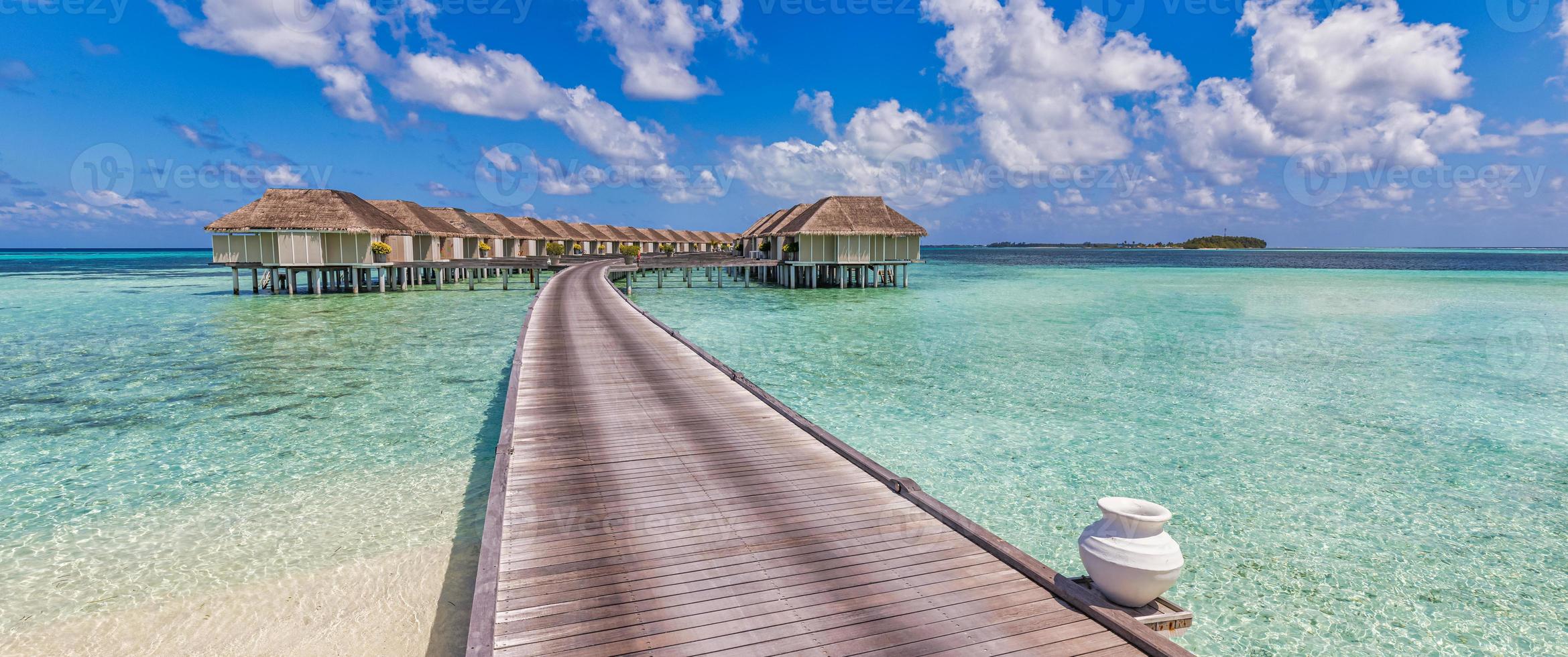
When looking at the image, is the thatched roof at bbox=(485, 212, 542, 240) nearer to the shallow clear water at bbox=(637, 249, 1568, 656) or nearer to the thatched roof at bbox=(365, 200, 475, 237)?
the thatched roof at bbox=(365, 200, 475, 237)

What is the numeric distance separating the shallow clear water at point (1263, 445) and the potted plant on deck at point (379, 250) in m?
20.3

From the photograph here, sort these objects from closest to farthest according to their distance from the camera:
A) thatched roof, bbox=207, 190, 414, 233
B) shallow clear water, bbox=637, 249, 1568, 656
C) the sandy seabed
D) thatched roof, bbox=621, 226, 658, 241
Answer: the sandy seabed, shallow clear water, bbox=637, 249, 1568, 656, thatched roof, bbox=207, 190, 414, 233, thatched roof, bbox=621, 226, 658, 241

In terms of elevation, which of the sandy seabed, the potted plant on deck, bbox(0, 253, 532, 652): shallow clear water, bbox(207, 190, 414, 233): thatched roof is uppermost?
bbox(207, 190, 414, 233): thatched roof

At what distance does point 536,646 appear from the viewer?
4.27 meters

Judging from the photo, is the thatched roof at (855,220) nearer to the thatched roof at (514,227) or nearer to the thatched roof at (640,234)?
the thatched roof at (514,227)

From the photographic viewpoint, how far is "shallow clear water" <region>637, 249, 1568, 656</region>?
6.43 metres

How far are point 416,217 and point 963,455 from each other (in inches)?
1792

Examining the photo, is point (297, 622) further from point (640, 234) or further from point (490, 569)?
point (640, 234)

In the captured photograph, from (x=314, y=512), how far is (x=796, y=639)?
Answer: 6833 millimetres

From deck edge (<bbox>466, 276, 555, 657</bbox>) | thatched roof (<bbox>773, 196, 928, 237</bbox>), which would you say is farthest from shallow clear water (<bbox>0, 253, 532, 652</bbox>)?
thatched roof (<bbox>773, 196, 928, 237</bbox>)

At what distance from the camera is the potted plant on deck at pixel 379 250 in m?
37.6

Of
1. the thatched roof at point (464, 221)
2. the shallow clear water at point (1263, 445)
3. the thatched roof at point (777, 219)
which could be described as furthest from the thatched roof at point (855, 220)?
the thatched roof at point (464, 221)

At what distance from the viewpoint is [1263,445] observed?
36.4ft

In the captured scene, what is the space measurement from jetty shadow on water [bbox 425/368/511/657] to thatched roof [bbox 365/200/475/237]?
128 ft
